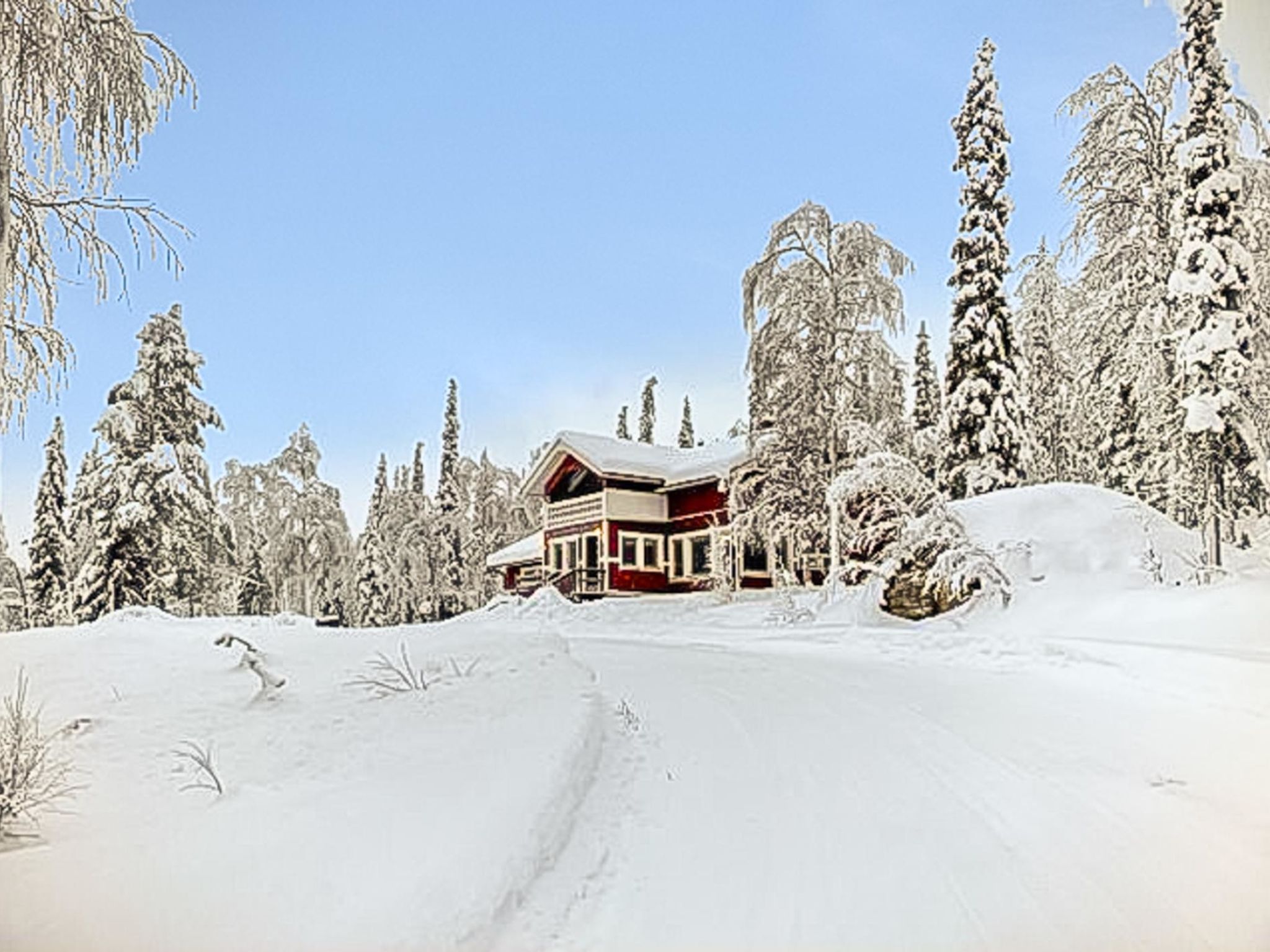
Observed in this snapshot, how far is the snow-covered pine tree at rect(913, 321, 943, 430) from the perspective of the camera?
773 cm

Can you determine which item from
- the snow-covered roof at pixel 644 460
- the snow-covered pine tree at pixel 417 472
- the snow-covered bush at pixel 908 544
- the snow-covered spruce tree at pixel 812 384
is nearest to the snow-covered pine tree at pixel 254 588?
the snow-covered pine tree at pixel 417 472

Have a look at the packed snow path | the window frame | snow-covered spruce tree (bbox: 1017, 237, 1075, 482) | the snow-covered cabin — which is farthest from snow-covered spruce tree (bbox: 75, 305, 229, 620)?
the window frame

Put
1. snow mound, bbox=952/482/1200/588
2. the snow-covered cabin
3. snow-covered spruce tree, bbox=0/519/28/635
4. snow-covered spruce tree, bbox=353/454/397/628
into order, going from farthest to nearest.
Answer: the snow-covered cabin, snow mound, bbox=952/482/1200/588, snow-covered spruce tree, bbox=353/454/397/628, snow-covered spruce tree, bbox=0/519/28/635

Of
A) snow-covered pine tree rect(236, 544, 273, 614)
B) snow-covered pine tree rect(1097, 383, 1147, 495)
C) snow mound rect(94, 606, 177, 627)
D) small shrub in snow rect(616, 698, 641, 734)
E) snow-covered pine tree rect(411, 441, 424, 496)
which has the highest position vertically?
snow-covered pine tree rect(1097, 383, 1147, 495)

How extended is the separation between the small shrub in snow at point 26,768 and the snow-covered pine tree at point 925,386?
692 centimetres

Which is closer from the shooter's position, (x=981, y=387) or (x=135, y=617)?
(x=135, y=617)

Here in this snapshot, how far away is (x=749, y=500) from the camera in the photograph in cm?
948

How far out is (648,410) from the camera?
3.70 m

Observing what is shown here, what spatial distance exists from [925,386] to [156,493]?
278 inches

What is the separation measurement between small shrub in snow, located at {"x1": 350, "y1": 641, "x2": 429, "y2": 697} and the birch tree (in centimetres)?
107

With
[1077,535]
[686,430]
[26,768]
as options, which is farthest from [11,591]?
[1077,535]

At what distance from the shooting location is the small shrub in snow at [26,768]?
1558 millimetres

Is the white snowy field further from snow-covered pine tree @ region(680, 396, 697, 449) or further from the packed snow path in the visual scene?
snow-covered pine tree @ region(680, 396, 697, 449)

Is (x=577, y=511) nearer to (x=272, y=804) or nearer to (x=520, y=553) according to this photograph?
(x=520, y=553)
